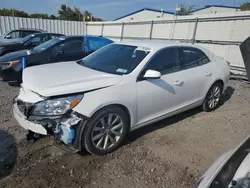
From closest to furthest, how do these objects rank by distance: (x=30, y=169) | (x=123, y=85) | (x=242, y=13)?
(x=30, y=169)
(x=123, y=85)
(x=242, y=13)

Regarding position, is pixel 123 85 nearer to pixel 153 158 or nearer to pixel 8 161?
pixel 153 158

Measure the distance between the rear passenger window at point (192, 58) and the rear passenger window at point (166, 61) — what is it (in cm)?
20

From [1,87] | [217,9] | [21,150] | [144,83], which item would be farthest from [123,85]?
[217,9]

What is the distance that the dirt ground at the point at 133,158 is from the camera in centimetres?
252

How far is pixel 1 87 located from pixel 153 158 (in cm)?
496

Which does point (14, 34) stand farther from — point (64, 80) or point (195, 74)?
point (195, 74)

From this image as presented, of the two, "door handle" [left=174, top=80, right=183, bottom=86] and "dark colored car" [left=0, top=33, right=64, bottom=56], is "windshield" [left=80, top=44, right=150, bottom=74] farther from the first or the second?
"dark colored car" [left=0, top=33, right=64, bottom=56]

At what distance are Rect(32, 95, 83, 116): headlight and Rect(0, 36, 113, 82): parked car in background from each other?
11.9 ft

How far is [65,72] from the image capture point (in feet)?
10.5

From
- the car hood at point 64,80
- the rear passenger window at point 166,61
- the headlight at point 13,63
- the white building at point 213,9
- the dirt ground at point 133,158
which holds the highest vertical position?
the white building at point 213,9

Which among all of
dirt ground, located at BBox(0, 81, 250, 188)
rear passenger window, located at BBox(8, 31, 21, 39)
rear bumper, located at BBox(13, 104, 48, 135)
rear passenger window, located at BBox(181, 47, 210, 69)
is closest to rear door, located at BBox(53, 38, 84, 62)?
dirt ground, located at BBox(0, 81, 250, 188)

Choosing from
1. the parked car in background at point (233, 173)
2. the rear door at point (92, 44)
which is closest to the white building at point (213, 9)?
the rear door at point (92, 44)

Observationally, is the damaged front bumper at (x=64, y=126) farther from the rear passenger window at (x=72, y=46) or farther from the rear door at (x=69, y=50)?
the rear passenger window at (x=72, y=46)

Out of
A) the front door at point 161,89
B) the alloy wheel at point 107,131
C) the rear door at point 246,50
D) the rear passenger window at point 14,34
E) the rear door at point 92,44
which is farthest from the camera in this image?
the rear passenger window at point 14,34
